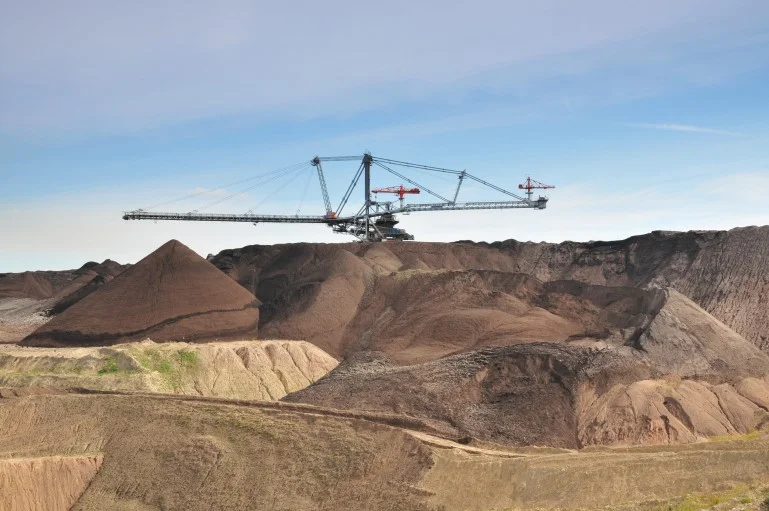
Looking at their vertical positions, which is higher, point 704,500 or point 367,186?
point 367,186

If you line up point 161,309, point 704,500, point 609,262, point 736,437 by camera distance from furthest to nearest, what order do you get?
point 609,262 → point 161,309 → point 736,437 → point 704,500

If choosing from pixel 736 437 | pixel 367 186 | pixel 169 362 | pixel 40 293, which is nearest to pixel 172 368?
pixel 169 362

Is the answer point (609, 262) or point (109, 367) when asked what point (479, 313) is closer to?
point (109, 367)

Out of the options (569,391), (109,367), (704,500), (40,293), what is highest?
(40,293)

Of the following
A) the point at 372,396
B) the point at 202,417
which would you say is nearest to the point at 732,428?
the point at 372,396

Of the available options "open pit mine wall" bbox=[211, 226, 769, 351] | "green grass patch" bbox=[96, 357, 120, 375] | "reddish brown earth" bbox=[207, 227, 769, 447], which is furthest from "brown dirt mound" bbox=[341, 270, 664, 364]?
"green grass patch" bbox=[96, 357, 120, 375]

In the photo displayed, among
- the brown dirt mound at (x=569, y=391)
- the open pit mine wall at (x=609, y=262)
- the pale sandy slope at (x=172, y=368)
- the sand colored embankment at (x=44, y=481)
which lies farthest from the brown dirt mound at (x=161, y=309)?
the sand colored embankment at (x=44, y=481)

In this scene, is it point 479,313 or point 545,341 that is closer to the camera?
point 545,341
